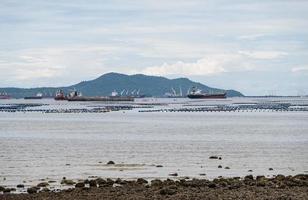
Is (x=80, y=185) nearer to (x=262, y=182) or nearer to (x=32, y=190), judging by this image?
(x=32, y=190)

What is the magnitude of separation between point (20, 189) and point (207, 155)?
19924 millimetres

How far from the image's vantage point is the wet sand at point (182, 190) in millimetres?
26438

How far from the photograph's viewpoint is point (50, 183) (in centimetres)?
3219

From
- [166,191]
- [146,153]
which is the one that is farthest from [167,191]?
[146,153]

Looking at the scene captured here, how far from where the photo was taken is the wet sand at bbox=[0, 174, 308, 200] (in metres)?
26.4

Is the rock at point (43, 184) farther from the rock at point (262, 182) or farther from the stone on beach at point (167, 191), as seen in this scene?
the rock at point (262, 182)

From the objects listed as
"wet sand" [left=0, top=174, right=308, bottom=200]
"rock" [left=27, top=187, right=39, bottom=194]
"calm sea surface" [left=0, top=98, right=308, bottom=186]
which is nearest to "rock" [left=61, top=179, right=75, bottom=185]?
"wet sand" [left=0, top=174, right=308, bottom=200]

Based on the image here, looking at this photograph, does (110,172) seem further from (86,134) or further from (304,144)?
(86,134)

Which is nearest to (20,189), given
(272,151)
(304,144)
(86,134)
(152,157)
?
(152,157)

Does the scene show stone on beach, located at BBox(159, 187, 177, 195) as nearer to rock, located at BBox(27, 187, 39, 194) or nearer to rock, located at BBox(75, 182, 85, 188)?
rock, located at BBox(75, 182, 85, 188)

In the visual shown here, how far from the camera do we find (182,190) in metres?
27.9

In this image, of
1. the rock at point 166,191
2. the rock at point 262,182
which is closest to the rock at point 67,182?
the rock at point 166,191

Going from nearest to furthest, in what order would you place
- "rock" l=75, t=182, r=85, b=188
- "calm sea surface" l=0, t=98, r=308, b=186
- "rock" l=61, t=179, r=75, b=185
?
"rock" l=75, t=182, r=85, b=188, "rock" l=61, t=179, r=75, b=185, "calm sea surface" l=0, t=98, r=308, b=186

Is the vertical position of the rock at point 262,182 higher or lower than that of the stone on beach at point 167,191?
higher
